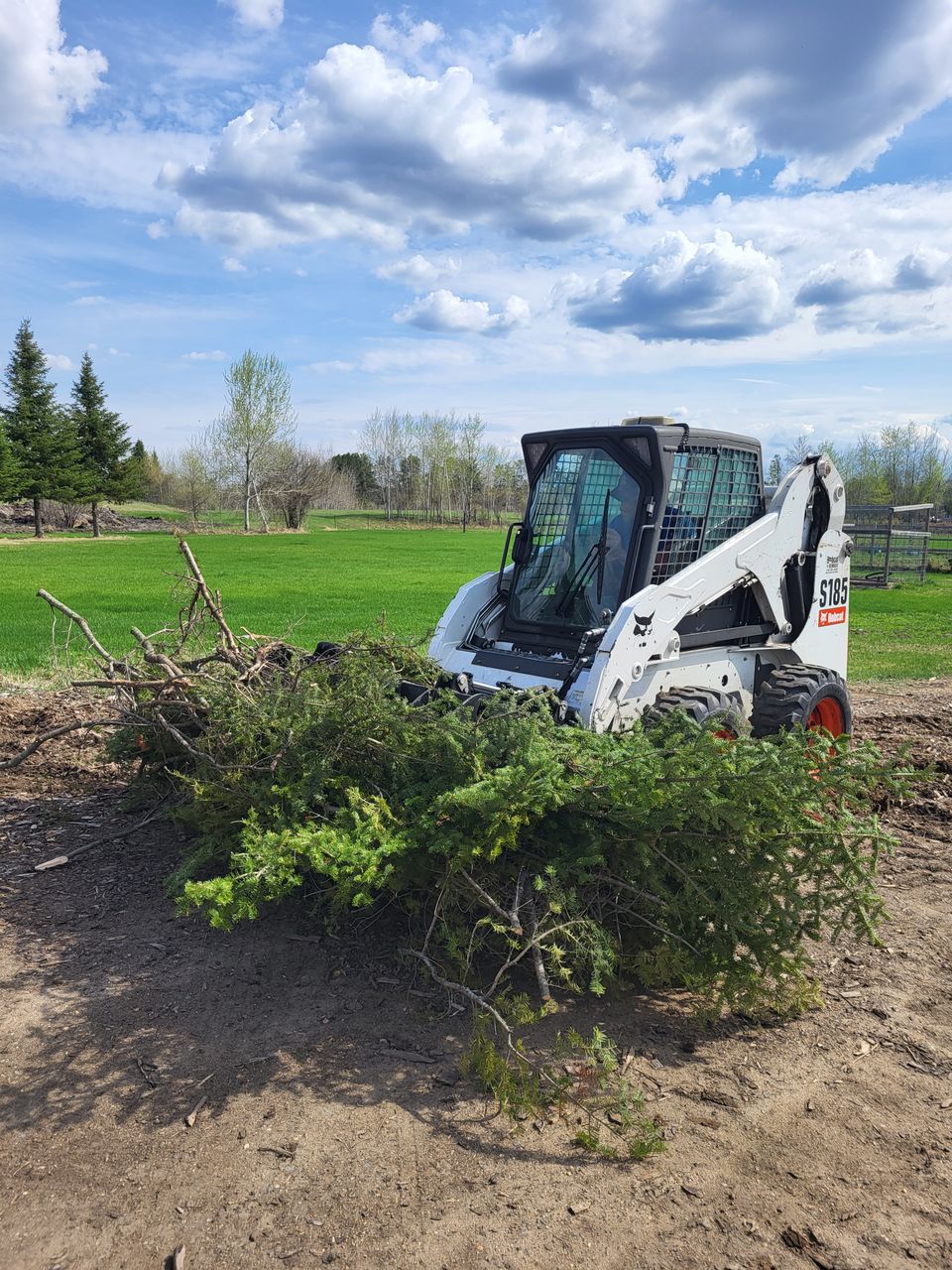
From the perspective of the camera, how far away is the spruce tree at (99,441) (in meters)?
59.5

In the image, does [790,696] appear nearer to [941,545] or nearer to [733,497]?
[733,497]

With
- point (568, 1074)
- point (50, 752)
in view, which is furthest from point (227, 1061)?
point (50, 752)

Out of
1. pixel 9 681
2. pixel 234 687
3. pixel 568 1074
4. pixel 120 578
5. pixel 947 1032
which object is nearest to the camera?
pixel 568 1074

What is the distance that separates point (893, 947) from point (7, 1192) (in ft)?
14.3

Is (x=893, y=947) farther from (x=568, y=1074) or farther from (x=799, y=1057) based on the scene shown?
(x=568, y=1074)

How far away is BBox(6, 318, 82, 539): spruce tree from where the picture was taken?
53562 millimetres

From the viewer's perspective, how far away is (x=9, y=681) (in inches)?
448

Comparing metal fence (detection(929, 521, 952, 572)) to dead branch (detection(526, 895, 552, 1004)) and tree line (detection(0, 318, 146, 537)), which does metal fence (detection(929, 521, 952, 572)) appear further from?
tree line (detection(0, 318, 146, 537))

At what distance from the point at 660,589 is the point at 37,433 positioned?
5608 centimetres

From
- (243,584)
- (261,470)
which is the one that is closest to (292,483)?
(261,470)

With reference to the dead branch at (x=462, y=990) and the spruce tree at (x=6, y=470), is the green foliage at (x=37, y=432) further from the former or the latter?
the dead branch at (x=462, y=990)

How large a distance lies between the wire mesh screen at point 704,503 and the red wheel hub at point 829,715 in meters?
1.56

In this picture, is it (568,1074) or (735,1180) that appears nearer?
(735,1180)

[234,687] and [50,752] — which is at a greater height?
[234,687]
